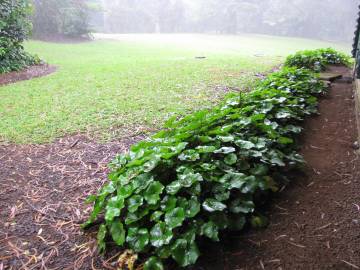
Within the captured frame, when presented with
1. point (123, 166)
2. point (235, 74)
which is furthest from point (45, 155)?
point (235, 74)

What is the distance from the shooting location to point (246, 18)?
137 feet

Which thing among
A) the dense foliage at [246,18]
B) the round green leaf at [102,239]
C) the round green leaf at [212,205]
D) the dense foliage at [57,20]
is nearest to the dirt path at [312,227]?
the round green leaf at [212,205]

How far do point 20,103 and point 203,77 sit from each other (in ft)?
13.2

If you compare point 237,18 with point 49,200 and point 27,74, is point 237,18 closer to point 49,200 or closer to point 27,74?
point 27,74

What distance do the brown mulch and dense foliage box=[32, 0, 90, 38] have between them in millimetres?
13449

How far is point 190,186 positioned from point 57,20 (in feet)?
78.5

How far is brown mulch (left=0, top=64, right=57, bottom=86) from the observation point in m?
8.22

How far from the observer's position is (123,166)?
2229mm

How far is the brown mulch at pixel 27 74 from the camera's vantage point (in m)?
8.22

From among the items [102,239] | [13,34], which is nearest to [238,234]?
[102,239]

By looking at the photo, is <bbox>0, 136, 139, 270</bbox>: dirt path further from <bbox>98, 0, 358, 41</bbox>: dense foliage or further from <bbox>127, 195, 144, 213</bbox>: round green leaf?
<bbox>98, 0, 358, 41</bbox>: dense foliage

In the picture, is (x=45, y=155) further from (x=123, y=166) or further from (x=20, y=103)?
(x=20, y=103)

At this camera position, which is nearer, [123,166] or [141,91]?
[123,166]

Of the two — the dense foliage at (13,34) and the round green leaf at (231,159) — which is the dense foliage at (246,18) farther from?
the round green leaf at (231,159)
